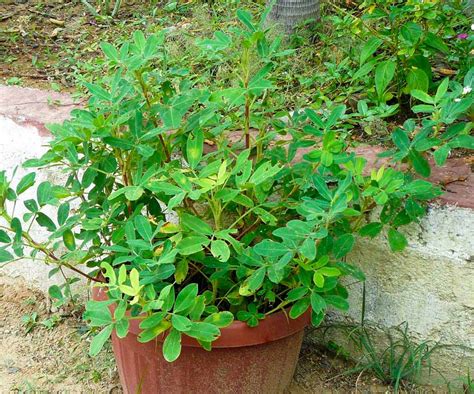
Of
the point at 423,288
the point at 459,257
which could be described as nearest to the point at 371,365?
the point at 423,288

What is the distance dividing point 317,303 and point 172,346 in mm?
461

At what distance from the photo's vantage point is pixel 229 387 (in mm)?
2607

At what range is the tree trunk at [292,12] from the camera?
3887mm

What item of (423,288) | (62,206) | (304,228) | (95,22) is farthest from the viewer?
(95,22)

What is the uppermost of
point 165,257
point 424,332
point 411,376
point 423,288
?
point 165,257

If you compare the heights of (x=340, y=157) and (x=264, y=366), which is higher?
(x=340, y=157)

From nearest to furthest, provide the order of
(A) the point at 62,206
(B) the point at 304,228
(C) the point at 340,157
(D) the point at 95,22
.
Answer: (B) the point at 304,228
(C) the point at 340,157
(A) the point at 62,206
(D) the point at 95,22

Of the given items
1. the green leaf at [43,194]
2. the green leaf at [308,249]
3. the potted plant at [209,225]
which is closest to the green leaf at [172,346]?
the potted plant at [209,225]

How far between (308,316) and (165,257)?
2.10ft

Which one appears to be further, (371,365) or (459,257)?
(371,365)

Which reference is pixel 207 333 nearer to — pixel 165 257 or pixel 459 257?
pixel 165 257

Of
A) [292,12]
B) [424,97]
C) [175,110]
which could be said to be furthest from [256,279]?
[292,12]

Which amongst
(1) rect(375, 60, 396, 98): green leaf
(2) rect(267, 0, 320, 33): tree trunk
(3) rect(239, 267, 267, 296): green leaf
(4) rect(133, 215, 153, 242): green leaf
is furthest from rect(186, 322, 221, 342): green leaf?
(2) rect(267, 0, 320, 33): tree trunk

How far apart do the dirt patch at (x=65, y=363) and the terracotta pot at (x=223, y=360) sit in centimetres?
32
